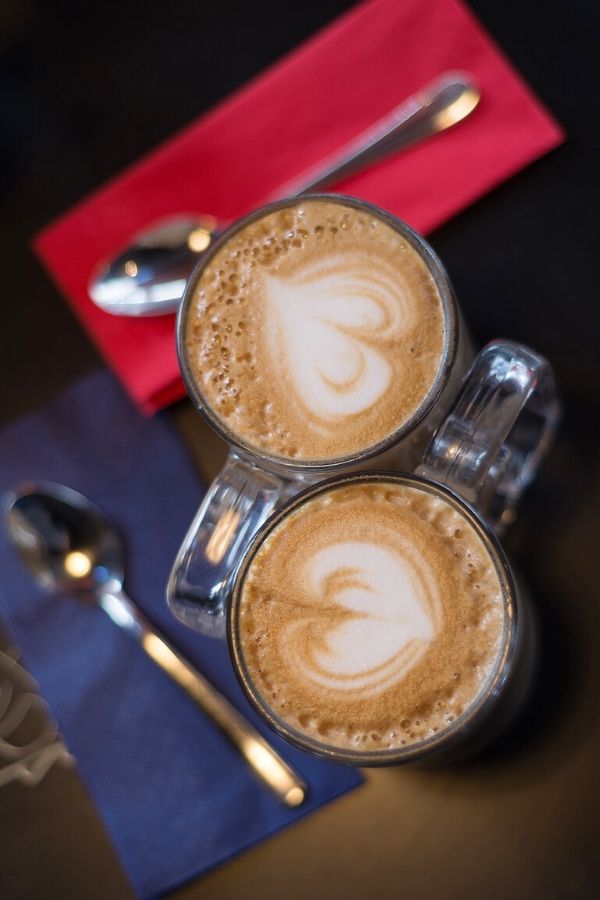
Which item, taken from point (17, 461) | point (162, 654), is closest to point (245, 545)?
point (162, 654)

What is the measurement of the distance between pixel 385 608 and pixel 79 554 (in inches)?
13.5

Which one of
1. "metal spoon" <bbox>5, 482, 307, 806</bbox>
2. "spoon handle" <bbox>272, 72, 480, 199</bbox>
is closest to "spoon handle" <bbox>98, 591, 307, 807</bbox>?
"metal spoon" <bbox>5, 482, 307, 806</bbox>

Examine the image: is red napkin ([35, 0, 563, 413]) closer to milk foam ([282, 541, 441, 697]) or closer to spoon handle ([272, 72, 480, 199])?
spoon handle ([272, 72, 480, 199])

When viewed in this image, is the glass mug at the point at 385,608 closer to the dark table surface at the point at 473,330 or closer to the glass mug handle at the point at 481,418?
the glass mug handle at the point at 481,418

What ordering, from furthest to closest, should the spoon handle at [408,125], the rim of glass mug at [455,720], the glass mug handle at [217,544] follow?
the spoon handle at [408,125] → the glass mug handle at [217,544] → the rim of glass mug at [455,720]

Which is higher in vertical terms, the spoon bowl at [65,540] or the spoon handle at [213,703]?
the spoon bowl at [65,540]

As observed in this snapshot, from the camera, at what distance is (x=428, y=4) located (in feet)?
3.02

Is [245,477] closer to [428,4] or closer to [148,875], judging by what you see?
[148,875]

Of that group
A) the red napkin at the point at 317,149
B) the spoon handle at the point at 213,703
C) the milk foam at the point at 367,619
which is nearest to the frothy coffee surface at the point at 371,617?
the milk foam at the point at 367,619

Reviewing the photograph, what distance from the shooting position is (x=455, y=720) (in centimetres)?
68

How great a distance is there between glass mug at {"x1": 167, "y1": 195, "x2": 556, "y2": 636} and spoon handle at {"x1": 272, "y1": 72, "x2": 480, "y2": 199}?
0.14 m

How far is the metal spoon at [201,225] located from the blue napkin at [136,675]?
9cm

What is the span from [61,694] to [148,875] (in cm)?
18

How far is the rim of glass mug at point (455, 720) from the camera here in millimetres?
672
